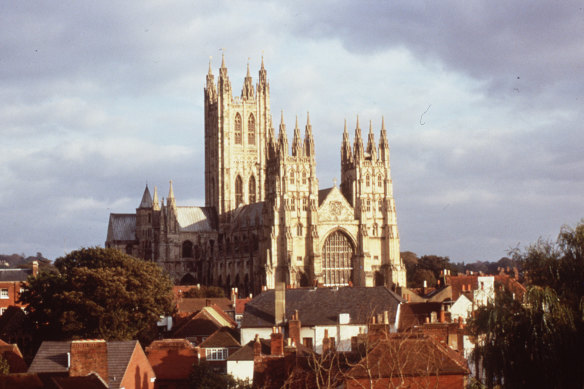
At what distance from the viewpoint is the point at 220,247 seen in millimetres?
142250

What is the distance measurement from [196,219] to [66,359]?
10840 cm

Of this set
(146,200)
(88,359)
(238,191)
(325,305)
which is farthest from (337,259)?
(88,359)

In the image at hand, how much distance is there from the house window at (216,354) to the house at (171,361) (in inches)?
222

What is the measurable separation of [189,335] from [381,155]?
70.3 m

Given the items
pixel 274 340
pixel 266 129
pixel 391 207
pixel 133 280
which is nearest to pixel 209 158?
pixel 266 129

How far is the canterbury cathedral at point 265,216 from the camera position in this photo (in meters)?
123

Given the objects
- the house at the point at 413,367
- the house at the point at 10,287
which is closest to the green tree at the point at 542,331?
the house at the point at 413,367

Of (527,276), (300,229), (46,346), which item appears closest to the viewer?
(527,276)

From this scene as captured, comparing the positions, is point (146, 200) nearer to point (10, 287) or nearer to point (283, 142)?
point (283, 142)

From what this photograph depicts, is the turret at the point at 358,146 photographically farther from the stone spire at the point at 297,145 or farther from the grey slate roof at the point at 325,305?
the grey slate roof at the point at 325,305

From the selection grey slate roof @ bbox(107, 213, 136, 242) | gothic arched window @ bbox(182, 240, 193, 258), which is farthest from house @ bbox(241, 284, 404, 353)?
grey slate roof @ bbox(107, 213, 136, 242)

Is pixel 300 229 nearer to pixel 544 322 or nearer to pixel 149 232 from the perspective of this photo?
pixel 149 232

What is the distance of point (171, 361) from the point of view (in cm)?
4806

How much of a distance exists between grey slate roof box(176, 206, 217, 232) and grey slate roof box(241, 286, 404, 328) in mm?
83222
